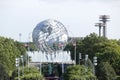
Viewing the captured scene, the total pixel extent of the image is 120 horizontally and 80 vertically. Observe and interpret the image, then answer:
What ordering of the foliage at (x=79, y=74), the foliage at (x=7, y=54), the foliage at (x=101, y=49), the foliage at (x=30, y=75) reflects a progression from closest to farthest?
the foliage at (x=30, y=75) → the foliage at (x=79, y=74) → the foliage at (x=7, y=54) → the foliage at (x=101, y=49)

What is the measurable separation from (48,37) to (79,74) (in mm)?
22667

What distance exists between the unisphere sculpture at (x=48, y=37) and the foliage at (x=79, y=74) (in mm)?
16910

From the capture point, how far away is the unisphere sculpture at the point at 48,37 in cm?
9756

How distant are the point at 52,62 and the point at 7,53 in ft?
25.1

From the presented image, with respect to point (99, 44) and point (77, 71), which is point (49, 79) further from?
point (99, 44)

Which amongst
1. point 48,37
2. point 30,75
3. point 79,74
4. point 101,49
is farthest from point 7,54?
point 30,75

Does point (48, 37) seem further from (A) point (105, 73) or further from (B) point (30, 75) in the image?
(B) point (30, 75)

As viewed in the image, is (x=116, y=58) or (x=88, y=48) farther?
(x=88, y=48)

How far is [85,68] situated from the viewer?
80.0 meters

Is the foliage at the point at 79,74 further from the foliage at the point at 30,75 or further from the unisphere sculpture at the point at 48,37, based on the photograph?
the unisphere sculpture at the point at 48,37

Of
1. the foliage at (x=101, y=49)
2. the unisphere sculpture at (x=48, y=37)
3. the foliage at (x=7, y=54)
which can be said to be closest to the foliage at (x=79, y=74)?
the foliage at (x=7, y=54)

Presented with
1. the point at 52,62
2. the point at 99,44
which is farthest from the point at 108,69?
the point at 99,44

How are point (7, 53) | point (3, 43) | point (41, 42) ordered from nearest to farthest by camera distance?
point (41, 42)
point (7, 53)
point (3, 43)

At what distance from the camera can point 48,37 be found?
99812 mm
